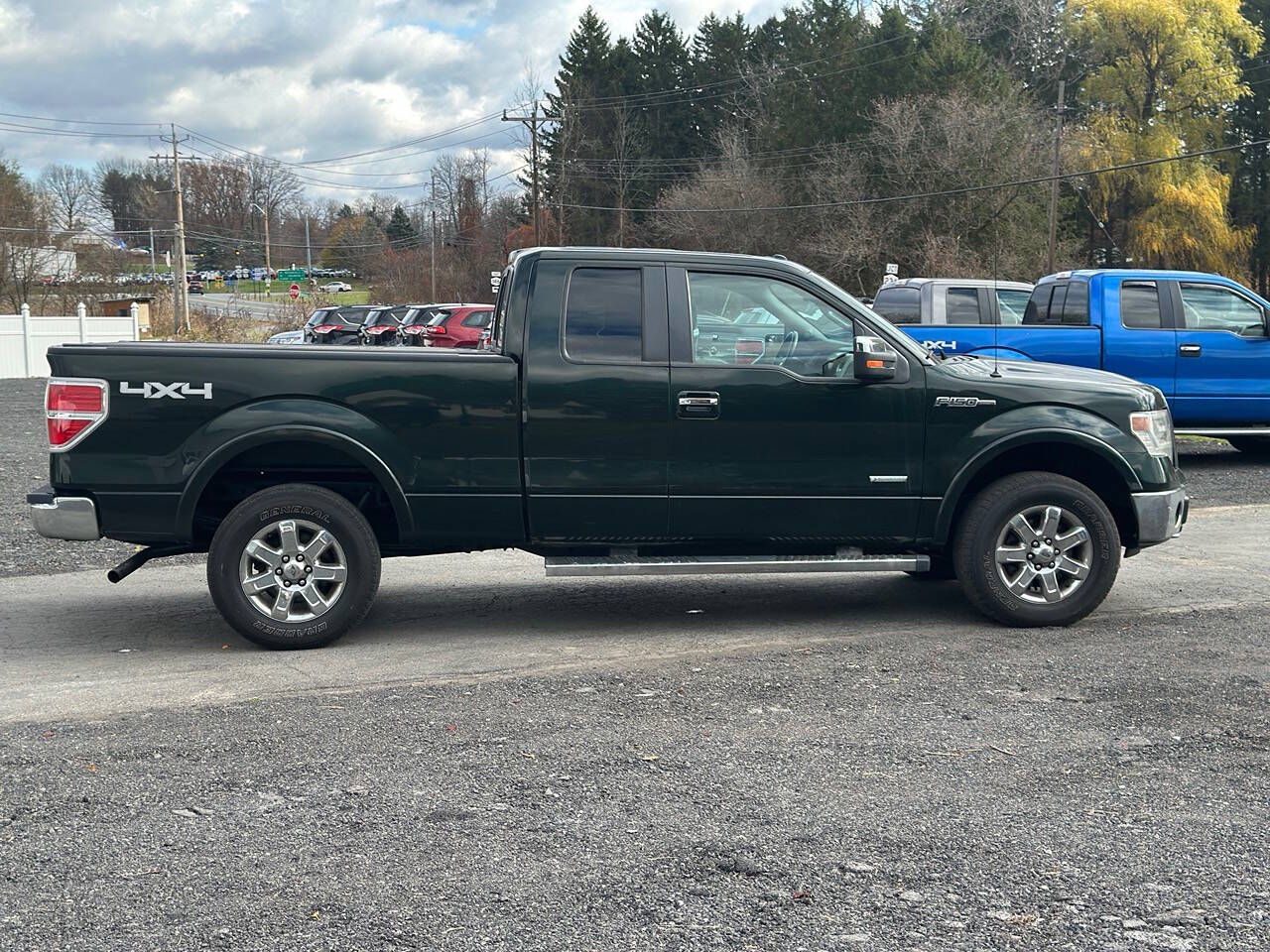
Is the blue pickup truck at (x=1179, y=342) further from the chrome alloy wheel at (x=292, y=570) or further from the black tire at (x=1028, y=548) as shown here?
the chrome alloy wheel at (x=292, y=570)

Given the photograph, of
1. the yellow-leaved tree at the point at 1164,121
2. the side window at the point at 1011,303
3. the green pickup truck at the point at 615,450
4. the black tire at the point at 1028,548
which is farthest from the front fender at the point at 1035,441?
the yellow-leaved tree at the point at 1164,121

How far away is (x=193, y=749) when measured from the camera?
5.06m

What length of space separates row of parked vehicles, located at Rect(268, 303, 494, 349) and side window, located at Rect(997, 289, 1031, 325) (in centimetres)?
1524

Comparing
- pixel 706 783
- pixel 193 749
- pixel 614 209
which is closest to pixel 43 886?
pixel 193 749

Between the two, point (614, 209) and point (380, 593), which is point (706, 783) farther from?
point (614, 209)

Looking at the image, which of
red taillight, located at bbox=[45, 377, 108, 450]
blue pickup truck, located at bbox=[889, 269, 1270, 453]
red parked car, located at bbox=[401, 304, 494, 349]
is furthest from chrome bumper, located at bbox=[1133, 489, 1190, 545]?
red parked car, located at bbox=[401, 304, 494, 349]

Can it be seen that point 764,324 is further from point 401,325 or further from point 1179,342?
point 401,325

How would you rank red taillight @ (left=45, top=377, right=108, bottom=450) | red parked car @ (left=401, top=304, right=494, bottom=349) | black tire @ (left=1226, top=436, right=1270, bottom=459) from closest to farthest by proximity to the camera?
red taillight @ (left=45, top=377, right=108, bottom=450) < black tire @ (left=1226, top=436, right=1270, bottom=459) < red parked car @ (left=401, top=304, right=494, bottom=349)

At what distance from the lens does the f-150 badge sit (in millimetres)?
6375

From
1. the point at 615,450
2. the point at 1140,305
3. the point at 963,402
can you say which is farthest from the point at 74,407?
the point at 1140,305

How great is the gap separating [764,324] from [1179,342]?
8.85 meters

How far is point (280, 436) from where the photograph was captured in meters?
6.44

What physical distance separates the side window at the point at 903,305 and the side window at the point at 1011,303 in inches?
47.9

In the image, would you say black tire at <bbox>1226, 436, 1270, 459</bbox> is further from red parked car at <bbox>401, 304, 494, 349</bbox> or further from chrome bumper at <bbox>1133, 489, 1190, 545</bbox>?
red parked car at <bbox>401, 304, 494, 349</bbox>
